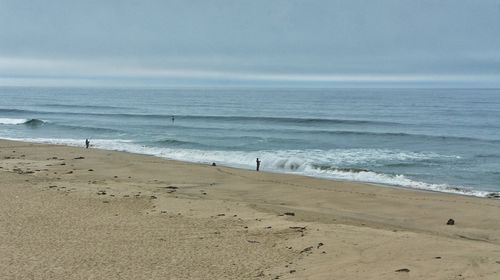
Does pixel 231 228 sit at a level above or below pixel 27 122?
above

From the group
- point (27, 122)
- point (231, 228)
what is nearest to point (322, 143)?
point (231, 228)

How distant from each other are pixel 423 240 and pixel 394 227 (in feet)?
8.04

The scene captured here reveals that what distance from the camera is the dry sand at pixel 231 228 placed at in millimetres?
7711

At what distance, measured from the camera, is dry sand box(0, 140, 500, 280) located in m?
7.71

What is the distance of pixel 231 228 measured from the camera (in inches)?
413

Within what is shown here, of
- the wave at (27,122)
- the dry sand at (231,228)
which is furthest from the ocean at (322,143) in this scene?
the dry sand at (231,228)

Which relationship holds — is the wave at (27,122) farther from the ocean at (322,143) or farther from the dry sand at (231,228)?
the dry sand at (231,228)

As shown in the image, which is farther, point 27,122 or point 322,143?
point 27,122

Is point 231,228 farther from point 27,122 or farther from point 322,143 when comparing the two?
point 27,122

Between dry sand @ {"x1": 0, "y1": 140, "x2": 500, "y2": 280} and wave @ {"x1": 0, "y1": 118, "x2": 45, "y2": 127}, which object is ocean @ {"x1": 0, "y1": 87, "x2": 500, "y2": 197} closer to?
wave @ {"x1": 0, "y1": 118, "x2": 45, "y2": 127}

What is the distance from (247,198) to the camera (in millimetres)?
14891

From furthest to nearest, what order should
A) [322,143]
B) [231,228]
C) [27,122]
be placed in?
[27,122] < [322,143] < [231,228]

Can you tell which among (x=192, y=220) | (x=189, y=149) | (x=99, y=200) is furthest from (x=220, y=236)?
(x=189, y=149)

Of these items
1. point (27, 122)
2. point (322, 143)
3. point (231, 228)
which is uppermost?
point (231, 228)
